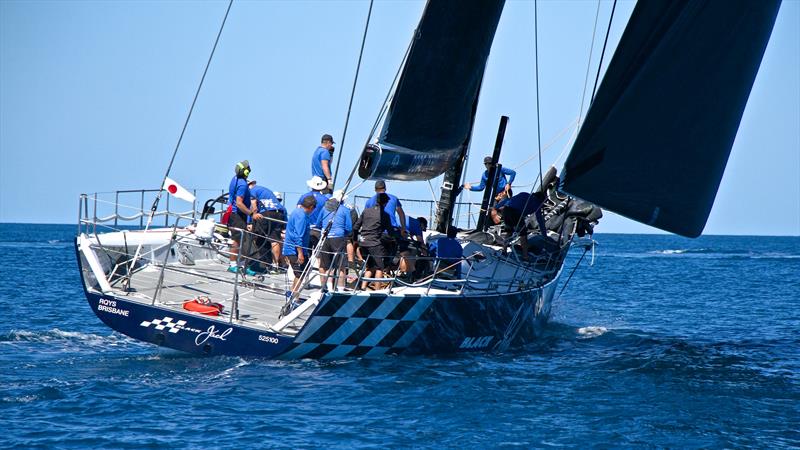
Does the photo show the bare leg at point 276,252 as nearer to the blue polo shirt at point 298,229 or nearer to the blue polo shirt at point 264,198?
the blue polo shirt at point 264,198

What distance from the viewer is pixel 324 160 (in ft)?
48.4

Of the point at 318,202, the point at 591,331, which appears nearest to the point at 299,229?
the point at 318,202

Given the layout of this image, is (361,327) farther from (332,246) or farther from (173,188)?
(173,188)

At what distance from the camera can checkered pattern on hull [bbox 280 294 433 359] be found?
38.0 feet

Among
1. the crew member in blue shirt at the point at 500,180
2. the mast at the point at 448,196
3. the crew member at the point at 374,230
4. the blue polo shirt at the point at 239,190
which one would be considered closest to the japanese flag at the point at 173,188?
the blue polo shirt at the point at 239,190

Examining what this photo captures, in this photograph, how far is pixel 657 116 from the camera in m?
13.1

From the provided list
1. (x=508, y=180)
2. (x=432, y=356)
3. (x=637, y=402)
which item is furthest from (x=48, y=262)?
(x=637, y=402)

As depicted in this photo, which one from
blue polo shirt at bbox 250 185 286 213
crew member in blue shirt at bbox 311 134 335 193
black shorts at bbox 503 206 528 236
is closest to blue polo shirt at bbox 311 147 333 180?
crew member in blue shirt at bbox 311 134 335 193

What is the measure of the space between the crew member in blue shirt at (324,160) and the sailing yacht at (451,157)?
1584mm

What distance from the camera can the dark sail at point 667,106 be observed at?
42.4 feet

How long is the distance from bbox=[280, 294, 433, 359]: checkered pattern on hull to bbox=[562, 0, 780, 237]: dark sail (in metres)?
2.76

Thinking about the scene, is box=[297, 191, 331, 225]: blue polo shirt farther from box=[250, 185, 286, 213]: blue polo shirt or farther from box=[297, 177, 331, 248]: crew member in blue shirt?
box=[250, 185, 286, 213]: blue polo shirt

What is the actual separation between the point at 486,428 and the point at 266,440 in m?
2.21

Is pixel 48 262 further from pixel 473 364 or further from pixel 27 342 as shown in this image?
pixel 473 364
